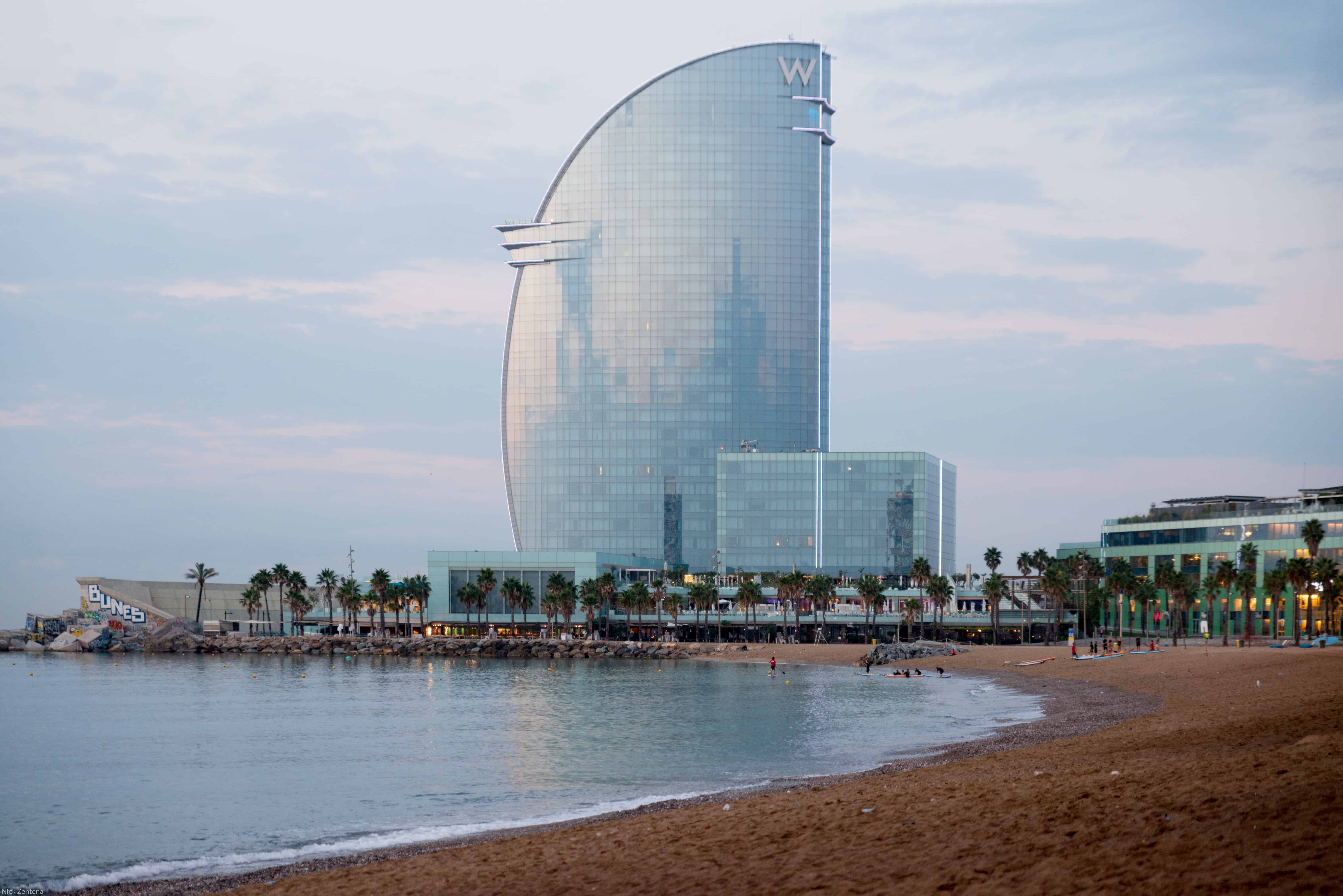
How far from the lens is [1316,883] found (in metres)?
13.6

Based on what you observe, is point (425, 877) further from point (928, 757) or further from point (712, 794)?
point (928, 757)

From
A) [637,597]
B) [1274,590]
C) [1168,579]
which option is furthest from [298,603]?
[1274,590]

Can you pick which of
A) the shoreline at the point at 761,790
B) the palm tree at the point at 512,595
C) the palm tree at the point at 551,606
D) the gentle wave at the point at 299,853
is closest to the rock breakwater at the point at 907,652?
the shoreline at the point at 761,790

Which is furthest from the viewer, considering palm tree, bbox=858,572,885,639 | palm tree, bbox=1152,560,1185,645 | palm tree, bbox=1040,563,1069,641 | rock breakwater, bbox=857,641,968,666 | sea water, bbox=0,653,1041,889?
palm tree, bbox=858,572,885,639

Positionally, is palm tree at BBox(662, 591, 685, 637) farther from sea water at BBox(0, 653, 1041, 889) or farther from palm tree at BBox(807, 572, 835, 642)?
sea water at BBox(0, 653, 1041, 889)

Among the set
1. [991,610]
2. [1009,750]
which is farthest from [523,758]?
[991,610]

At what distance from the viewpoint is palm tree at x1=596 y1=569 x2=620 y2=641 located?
16962cm

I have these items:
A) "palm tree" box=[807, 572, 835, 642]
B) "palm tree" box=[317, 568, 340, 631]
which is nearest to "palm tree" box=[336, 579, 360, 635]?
"palm tree" box=[317, 568, 340, 631]

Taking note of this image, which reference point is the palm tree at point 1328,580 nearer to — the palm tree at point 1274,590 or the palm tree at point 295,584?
the palm tree at point 1274,590

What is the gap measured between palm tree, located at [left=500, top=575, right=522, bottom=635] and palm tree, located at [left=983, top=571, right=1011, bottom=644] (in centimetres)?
6941

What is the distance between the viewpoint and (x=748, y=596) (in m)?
162

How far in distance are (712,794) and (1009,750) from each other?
11.3 meters

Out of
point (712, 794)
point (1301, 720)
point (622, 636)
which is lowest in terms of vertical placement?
point (622, 636)

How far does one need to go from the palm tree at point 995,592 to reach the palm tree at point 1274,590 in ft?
98.3
